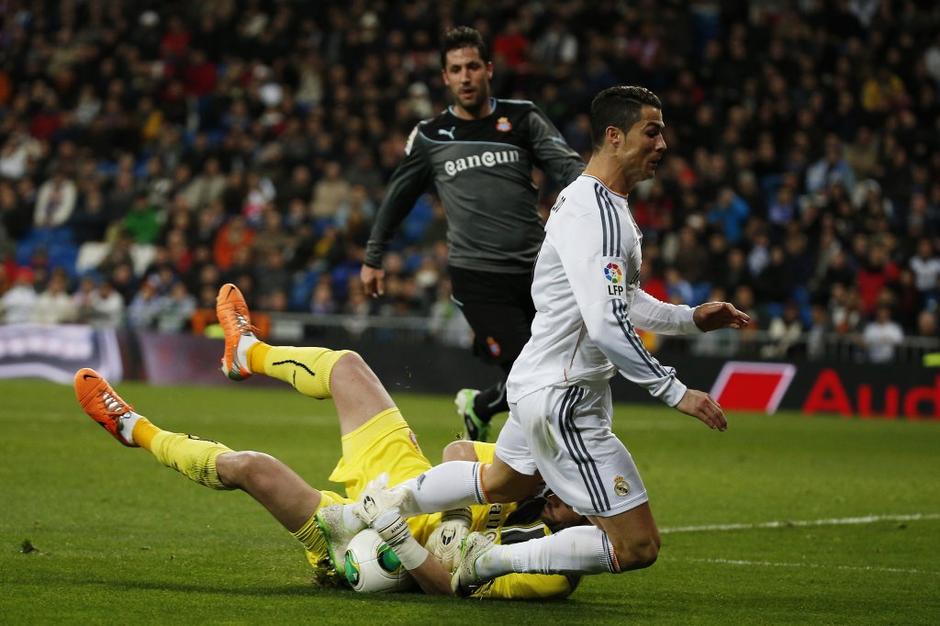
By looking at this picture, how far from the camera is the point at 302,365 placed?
725 cm

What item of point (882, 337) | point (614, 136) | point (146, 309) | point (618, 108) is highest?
point (618, 108)

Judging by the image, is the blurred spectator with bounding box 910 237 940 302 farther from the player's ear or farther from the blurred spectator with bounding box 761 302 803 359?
the player's ear

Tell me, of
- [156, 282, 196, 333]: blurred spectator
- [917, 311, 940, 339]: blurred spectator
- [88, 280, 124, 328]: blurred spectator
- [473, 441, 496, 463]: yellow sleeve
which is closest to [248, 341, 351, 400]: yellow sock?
[473, 441, 496, 463]: yellow sleeve

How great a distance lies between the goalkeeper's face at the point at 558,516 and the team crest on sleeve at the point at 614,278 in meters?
1.29

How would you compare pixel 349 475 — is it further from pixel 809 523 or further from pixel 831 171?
pixel 831 171

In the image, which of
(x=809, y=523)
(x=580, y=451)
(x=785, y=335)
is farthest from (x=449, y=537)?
(x=785, y=335)

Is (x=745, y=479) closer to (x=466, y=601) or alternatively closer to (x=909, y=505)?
(x=909, y=505)

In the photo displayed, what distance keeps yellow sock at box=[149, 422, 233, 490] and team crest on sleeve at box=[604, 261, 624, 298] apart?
1.87 m

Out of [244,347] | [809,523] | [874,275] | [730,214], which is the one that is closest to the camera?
[244,347]

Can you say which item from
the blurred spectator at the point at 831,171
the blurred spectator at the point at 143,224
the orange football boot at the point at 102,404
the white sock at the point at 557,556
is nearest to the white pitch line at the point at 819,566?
the white sock at the point at 557,556

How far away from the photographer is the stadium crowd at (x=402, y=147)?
2070 cm

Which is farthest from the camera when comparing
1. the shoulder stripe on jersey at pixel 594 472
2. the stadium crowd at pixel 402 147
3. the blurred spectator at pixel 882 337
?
the stadium crowd at pixel 402 147

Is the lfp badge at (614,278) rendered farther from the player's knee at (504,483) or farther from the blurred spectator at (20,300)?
the blurred spectator at (20,300)

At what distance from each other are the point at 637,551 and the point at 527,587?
68 cm
